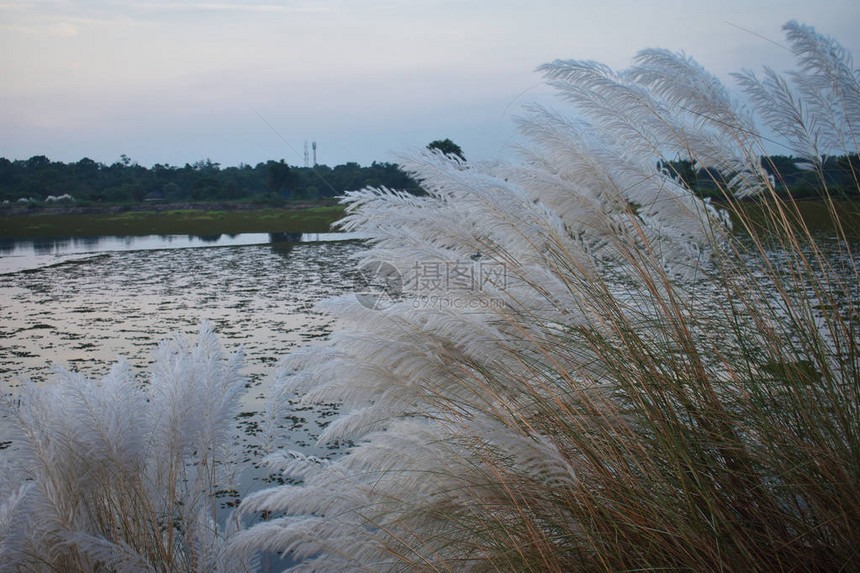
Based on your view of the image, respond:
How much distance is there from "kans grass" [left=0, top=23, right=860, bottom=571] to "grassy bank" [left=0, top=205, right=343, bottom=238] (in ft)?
84.3

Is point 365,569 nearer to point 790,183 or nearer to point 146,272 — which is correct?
point 790,183

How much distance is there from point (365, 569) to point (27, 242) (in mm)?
25578

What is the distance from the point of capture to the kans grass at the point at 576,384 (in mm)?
1529

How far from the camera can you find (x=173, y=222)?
3294 centimetres

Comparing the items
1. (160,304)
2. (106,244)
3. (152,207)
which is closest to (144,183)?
(152,207)

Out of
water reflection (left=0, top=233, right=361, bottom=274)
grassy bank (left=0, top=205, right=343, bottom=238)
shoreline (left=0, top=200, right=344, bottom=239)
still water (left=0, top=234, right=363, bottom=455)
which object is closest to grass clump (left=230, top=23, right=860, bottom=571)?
still water (left=0, top=234, right=363, bottom=455)

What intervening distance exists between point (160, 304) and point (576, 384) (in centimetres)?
1006

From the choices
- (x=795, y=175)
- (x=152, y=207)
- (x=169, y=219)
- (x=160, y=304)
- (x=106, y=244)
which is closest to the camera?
(x=795, y=175)

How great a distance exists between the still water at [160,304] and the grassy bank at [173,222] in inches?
318

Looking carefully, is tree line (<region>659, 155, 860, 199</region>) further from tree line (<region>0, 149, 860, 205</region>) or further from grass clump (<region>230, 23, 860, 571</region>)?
tree line (<region>0, 149, 860, 205</region>)

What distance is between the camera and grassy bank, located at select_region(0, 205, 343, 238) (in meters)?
27.7

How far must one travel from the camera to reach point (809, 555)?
142 centimetres

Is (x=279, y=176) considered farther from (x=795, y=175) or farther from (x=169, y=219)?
(x=795, y=175)

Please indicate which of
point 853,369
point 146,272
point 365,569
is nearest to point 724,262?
point 853,369
